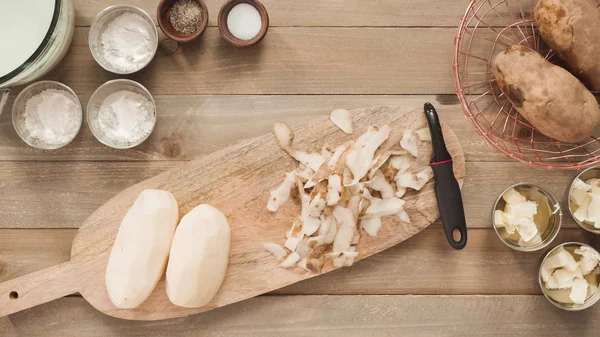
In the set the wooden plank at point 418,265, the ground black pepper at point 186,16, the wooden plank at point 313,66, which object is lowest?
the wooden plank at point 418,265

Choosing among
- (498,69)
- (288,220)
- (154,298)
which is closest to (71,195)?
(154,298)

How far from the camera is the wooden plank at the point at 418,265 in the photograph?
4.47ft

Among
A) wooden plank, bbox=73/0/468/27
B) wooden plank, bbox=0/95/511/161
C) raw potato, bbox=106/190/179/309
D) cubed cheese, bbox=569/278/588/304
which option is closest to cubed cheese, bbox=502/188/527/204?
wooden plank, bbox=0/95/511/161

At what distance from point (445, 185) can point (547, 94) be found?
309mm

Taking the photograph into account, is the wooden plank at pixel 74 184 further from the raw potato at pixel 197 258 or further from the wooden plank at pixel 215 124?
the raw potato at pixel 197 258

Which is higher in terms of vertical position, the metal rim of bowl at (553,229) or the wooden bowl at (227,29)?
the wooden bowl at (227,29)

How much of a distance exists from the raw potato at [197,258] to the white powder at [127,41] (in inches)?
16.4

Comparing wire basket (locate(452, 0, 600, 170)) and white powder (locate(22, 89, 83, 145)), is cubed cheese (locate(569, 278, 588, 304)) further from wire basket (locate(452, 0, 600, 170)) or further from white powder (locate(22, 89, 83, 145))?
white powder (locate(22, 89, 83, 145))

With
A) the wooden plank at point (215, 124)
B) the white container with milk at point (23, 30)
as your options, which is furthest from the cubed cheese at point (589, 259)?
the white container with milk at point (23, 30)

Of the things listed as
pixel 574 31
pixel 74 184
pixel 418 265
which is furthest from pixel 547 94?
pixel 74 184

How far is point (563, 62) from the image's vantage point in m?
1.30

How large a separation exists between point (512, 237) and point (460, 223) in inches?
6.1

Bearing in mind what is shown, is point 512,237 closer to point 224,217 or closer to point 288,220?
point 288,220

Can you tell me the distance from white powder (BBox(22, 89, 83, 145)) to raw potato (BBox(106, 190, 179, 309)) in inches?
10.8
